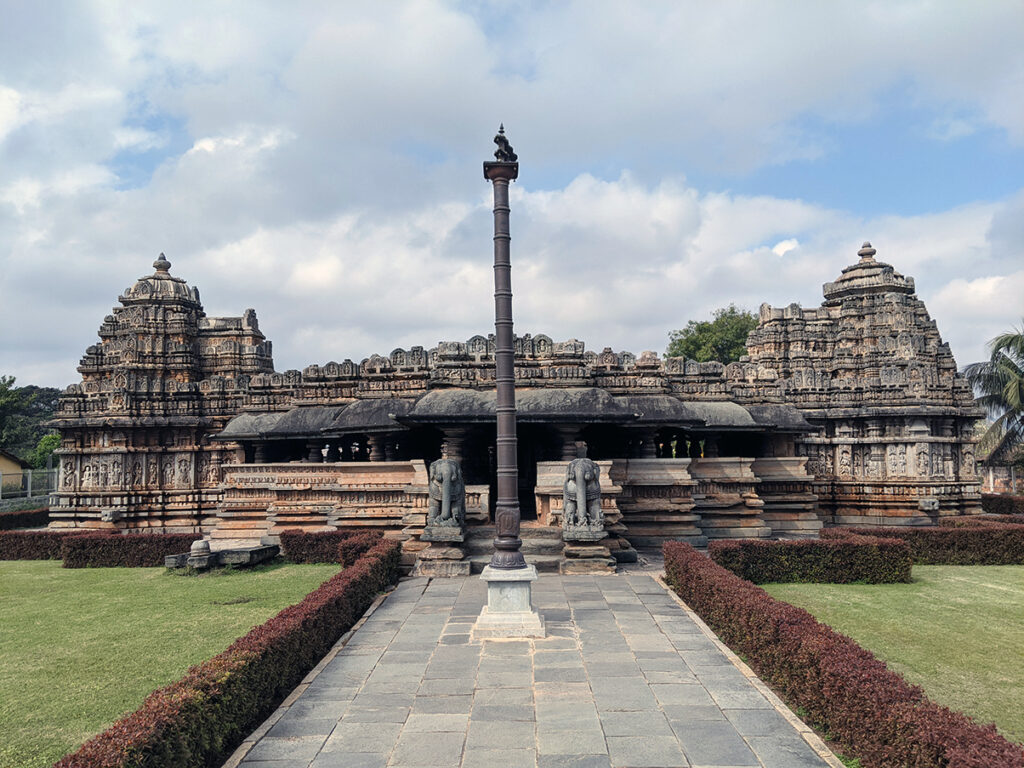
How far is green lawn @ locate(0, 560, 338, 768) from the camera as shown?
632 centimetres

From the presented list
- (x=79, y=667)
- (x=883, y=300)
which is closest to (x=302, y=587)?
(x=79, y=667)

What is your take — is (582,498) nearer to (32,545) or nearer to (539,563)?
(539,563)

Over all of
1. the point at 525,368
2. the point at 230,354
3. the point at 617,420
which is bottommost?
the point at 617,420

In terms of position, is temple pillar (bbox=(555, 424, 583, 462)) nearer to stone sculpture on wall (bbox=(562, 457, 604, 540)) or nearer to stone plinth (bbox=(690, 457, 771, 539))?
stone sculpture on wall (bbox=(562, 457, 604, 540))

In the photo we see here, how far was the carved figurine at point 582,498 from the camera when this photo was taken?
42.2ft

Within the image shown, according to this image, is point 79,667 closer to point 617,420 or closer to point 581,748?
point 581,748

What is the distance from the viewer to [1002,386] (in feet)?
101

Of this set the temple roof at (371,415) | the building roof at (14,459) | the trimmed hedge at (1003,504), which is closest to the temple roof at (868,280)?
the trimmed hedge at (1003,504)

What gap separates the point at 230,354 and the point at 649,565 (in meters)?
17.0

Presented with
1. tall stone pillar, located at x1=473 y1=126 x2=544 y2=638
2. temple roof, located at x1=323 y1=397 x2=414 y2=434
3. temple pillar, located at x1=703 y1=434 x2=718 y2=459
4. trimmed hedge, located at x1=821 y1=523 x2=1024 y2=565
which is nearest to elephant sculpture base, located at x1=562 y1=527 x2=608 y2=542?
tall stone pillar, located at x1=473 y1=126 x2=544 y2=638

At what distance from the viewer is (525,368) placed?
16062 mm

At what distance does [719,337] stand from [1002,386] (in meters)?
18.1

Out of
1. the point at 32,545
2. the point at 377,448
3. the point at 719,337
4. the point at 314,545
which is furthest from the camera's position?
the point at 719,337

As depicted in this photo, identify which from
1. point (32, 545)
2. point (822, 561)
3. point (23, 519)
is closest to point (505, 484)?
point (822, 561)
